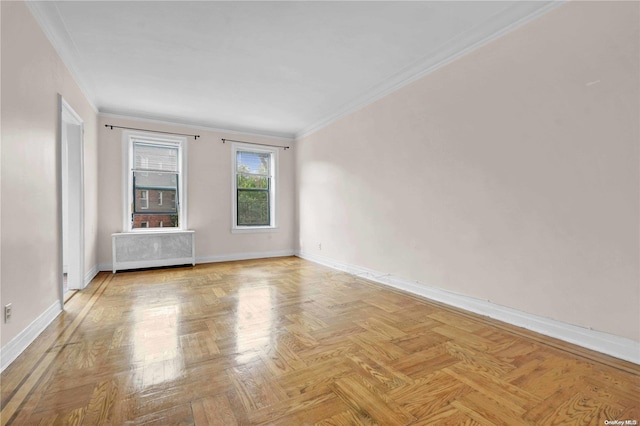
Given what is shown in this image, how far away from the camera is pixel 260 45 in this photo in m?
2.95

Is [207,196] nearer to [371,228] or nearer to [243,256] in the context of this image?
[243,256]

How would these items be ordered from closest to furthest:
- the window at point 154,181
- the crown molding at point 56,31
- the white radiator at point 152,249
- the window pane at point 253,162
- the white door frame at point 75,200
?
the crown molding at point 56,31 → the white door frame at point 75,200 → the white radiator at point 152,249 → the window at point 154,181 → the window pane at point 253,162

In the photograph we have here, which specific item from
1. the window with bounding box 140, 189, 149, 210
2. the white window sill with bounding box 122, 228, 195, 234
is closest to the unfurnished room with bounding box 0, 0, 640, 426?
the white window sill with bounding box 122, 228, 195, 234

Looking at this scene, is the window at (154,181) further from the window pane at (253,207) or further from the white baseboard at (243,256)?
the window pane at (253,207)

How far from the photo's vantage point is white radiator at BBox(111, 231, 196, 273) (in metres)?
4.75

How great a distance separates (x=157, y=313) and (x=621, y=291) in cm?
379

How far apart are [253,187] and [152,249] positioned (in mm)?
2218

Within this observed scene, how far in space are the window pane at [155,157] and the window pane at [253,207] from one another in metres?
1.35

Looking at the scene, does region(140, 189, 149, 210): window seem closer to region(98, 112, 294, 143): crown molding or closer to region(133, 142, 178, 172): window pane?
region(133, 142, 178, 172): window pane

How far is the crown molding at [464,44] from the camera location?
239cm

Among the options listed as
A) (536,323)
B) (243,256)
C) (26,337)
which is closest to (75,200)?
(26,337)

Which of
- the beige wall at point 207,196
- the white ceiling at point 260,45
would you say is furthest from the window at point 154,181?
the white ceiling at point 260,45

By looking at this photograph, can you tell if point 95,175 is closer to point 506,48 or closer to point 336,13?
point 336,13

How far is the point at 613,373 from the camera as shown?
70.2 inches
